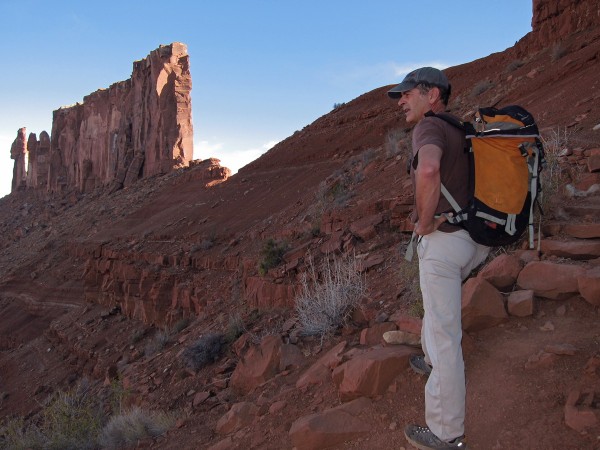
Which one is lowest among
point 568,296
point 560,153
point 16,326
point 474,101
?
point 16,326

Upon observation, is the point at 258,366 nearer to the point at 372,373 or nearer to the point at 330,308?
the point at 330,308

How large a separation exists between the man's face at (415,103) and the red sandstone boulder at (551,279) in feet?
4.80

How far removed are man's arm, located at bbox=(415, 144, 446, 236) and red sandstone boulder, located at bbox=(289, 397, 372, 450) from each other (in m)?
1.40

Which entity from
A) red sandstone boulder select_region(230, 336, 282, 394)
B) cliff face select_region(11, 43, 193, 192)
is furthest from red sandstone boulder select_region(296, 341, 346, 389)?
cliff face select_region(11, 43, 193, 192)

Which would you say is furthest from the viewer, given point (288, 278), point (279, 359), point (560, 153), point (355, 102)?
point (355, 102)

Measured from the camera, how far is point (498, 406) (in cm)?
298

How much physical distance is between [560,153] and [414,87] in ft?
11.5

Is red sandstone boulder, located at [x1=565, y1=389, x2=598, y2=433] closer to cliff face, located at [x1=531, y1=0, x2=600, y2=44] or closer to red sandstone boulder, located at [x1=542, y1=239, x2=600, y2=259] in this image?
red sandstone boulder, located at [x1=542, y1=239, x2=600, y2=259]

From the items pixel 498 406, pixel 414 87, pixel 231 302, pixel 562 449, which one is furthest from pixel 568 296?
pixel 231 302

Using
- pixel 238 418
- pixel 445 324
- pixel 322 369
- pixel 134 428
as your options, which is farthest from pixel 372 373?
pixel 134 428

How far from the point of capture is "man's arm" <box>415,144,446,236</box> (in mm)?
2713

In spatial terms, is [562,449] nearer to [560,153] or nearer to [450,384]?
[450,384]

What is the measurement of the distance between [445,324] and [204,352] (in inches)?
199

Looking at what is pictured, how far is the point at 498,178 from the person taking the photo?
9.37ft
